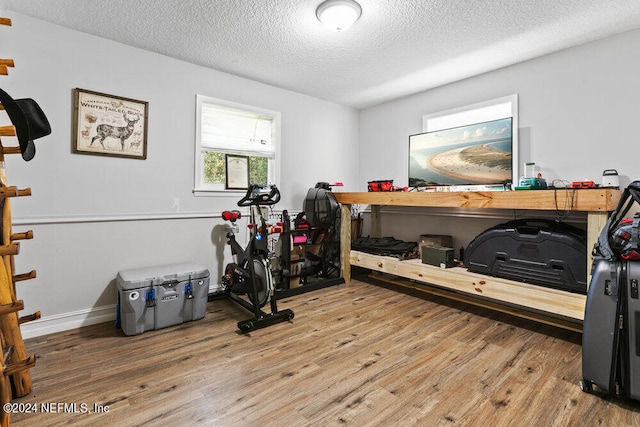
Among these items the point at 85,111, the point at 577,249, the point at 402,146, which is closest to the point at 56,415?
the point at 85,111

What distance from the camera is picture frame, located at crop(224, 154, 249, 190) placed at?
3.51m

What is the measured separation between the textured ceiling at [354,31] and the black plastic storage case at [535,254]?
5.12 feet

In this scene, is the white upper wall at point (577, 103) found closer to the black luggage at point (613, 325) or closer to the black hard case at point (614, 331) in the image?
the black luggage at point (613, 325)

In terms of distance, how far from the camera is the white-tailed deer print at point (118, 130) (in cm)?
271

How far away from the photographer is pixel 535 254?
7.86ft

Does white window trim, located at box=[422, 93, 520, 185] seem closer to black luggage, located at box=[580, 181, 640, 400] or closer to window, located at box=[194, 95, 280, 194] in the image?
black luggage, located at box=[580, 181, 640, 400]

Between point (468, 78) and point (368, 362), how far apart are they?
316cm

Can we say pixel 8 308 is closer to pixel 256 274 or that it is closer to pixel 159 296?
pixel 159 296

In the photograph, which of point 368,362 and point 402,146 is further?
point 402,146

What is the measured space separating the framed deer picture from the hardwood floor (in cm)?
153

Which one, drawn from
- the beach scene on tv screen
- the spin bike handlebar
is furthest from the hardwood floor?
the beach scene on tv screen

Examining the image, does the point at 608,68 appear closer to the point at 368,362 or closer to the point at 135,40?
the point at 368,362

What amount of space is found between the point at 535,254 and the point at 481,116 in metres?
1.73

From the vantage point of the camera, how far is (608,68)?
8.44 feet
